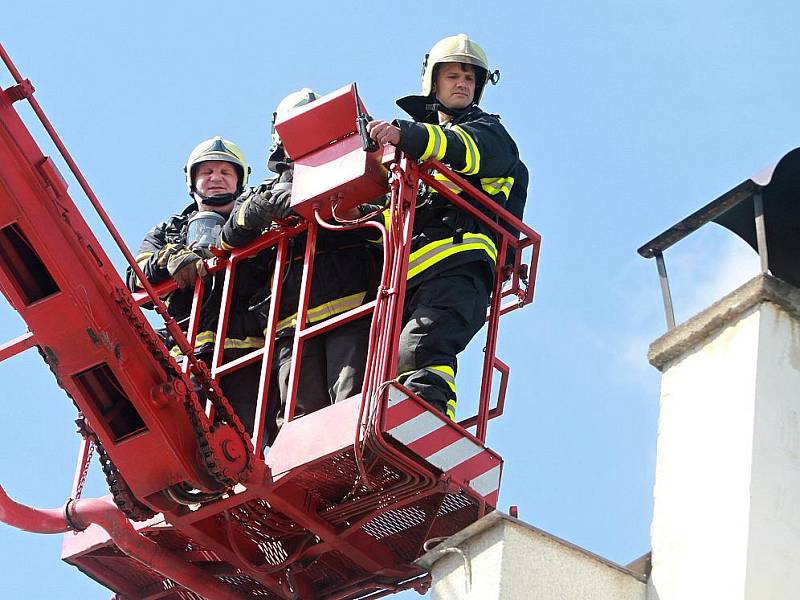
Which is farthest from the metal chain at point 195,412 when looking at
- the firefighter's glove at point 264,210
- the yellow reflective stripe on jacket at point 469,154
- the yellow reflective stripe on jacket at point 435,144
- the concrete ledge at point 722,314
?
the concrete ledge at point 722,314

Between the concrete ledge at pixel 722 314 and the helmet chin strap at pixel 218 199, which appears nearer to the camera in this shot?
the concrete ledge at pixel 722 314

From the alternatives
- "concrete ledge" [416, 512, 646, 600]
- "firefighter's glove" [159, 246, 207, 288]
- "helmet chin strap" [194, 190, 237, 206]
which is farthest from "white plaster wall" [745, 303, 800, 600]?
"helmet chin strap" [194, 190, 237, 206]

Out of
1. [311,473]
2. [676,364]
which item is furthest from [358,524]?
[676,364]

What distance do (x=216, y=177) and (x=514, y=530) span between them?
17.5 ft

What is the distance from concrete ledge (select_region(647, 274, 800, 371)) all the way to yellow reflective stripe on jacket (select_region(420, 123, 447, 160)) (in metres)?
2.50

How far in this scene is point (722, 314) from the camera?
8.73 metres

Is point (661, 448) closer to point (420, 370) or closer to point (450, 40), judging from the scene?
point (420, 370)

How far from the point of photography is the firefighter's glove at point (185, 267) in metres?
12.1

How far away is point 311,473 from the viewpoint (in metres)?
10.6

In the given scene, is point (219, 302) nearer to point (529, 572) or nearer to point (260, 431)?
point (260, 431)

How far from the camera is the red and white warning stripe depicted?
33.8ft

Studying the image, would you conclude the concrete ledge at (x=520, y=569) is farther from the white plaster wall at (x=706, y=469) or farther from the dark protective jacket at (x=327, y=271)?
the dark protective jacket at (x=327, y=271)

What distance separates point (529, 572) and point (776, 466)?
3.64 ft

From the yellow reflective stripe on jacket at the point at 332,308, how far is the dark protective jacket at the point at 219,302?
44cm
